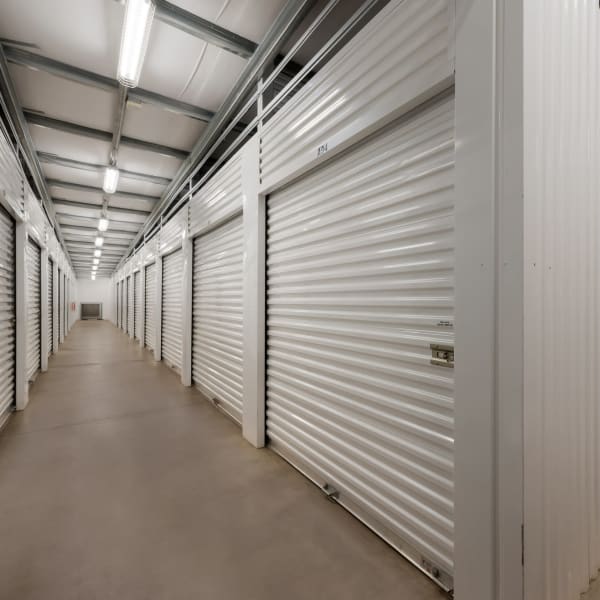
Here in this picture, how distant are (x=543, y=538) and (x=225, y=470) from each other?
2.21 m

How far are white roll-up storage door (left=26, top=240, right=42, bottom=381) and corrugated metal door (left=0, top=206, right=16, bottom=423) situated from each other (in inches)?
46.9

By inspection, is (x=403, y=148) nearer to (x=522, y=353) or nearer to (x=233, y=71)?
(x=522, y=353)

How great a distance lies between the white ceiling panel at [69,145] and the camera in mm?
4668

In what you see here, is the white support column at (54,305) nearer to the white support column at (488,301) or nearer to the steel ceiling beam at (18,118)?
the steel ceiling beam at (18,118)

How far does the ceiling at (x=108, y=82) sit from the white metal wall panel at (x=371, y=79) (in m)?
1.06

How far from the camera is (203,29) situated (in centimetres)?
280

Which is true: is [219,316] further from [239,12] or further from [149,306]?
[149,306]

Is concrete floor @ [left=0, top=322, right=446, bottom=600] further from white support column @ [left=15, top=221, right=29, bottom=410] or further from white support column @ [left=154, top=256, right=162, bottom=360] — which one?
white support column @ [left=154, top=256, right=162, bottom=360]

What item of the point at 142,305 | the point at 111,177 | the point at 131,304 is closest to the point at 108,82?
the point at 111,177

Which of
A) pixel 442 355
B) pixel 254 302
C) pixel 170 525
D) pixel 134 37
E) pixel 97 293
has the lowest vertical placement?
pixel 170 525

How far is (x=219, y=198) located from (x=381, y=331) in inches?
119

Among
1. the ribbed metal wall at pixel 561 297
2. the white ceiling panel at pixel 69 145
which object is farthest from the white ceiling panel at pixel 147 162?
the ribbed metal wall at pixel 561 297

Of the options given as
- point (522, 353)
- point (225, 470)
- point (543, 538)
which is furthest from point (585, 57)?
point (225, 470)

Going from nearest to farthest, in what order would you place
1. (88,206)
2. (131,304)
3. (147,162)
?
(147,162) < (88,206) < (131,304)
